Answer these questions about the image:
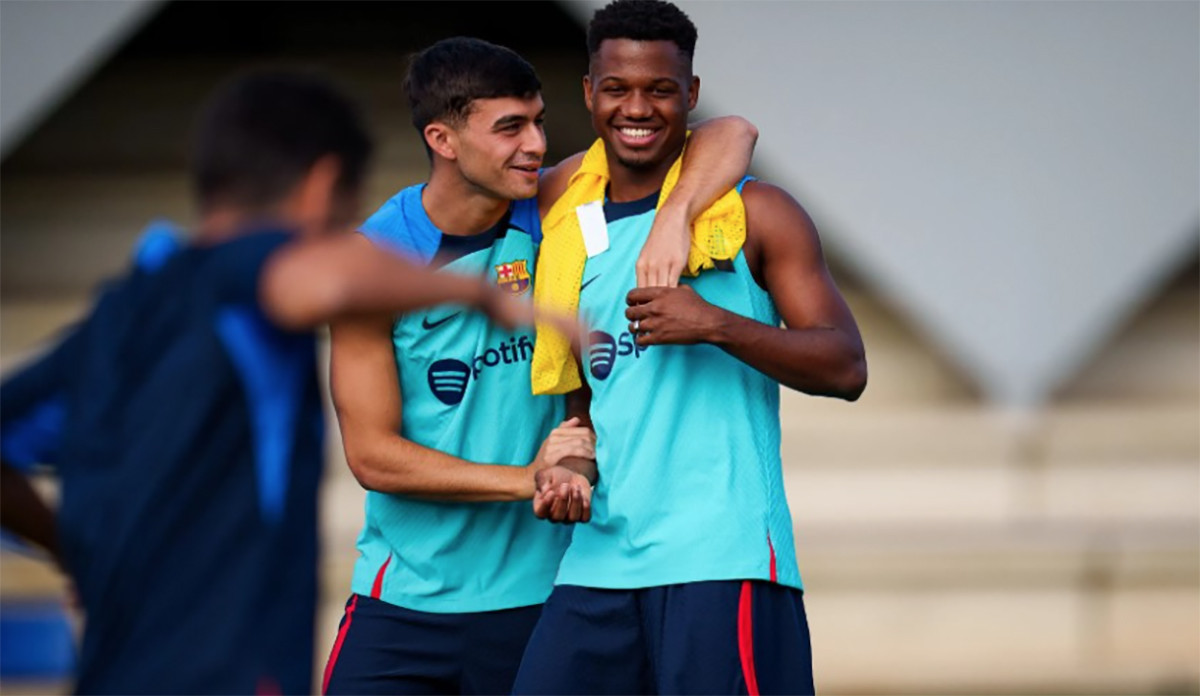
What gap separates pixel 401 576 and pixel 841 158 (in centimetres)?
464

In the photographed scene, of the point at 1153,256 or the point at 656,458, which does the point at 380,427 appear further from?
the point at 1153,256

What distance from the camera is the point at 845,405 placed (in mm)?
9008

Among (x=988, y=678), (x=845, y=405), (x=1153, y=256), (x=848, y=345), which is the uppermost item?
(x=1153, y=256)

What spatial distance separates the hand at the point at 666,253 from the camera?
3.63 meters

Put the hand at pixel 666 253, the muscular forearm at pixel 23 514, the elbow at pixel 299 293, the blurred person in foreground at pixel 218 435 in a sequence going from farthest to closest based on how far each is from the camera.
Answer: the hand at pixel 666 253
the muscular forearm at pixel 23 514
the blurred person in foreground at pixel 218 435
the elbow at pixel 299 293

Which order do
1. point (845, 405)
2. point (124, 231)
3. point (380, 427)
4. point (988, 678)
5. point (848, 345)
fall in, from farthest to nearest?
point (124, 231)
point (845, 405)
point (988, 678)
point (380, 427)
point (848, 345)

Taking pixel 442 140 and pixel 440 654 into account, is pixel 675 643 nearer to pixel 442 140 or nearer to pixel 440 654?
pixel 440 654

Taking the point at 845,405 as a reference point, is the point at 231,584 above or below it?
below

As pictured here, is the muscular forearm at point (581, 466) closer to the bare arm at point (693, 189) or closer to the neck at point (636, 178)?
the bare arm at point (693, 189)

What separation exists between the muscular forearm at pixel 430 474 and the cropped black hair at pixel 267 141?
120 cm

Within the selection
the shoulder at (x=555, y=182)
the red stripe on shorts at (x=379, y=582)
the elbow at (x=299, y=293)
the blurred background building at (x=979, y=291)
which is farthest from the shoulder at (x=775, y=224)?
the blurred background building at (x=979, y=291)

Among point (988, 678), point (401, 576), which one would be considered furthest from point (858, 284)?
point (401, 576)

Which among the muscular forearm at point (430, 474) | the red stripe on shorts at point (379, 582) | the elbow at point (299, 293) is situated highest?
the elbow at point (299, 293)

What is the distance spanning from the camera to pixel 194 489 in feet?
8.82
